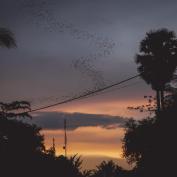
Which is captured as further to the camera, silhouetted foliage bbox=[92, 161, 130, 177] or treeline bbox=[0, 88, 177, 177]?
silhouetted foliage bbox=[92, 161, 130, 177]

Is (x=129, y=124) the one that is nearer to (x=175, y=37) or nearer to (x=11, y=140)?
(x=175, y=37)

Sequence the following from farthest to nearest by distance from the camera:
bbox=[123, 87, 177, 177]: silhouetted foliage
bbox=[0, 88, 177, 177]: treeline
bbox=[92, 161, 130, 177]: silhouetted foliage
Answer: bbox=[92, 161, 130, 177]: silhouetted foliage, bbox=[123, 87, 177, 177]: silhouetted foliage, bbox=[0, 88, 177, 177]: treeline

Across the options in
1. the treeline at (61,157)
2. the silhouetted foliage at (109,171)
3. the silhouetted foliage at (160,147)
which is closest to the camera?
the treeline at (61,157)

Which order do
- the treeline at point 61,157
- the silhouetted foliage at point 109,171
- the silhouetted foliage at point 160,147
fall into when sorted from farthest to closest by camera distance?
the silhouetted foliage at point 109,171
the silhouetted foliage at point 160,147
the treeline at point 61,157

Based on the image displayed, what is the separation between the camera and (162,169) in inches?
1774

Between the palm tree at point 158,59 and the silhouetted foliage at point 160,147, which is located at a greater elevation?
the palm tree at point 158,59

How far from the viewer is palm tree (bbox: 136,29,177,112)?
56.1 m

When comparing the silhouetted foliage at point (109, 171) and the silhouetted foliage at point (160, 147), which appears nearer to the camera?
the silhouetted foliage at point (160, 147)

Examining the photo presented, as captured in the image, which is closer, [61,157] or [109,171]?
[61,157]

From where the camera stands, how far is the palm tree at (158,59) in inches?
2209

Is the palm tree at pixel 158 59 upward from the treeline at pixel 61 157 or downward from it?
upward

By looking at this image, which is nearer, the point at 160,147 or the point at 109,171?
the point at 160,147

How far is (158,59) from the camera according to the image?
5791 centimetres

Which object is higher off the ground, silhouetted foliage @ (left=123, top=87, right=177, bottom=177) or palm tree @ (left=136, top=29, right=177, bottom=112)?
palm tree @ (left=136, top=29, right=177, bottom=112)
